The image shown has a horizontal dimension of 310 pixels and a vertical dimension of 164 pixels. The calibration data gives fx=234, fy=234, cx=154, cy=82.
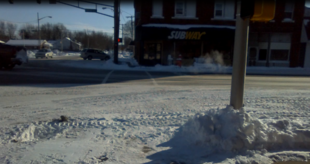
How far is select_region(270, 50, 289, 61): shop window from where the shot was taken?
24938 millimetres

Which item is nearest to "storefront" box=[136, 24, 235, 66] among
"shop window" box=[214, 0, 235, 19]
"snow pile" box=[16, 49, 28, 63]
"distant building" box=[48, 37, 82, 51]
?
"shop window" box=[214, 0, 235, 19]

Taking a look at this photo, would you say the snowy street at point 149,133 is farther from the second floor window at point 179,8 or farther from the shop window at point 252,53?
the shop window at point 252,53

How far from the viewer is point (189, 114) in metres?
6.28

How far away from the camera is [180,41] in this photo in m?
23.6

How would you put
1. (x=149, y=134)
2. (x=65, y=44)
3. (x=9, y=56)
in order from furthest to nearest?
(x=65, y=44) < (x=9, y=56) < (x=149, y=134)

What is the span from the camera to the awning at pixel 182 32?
2216 cm

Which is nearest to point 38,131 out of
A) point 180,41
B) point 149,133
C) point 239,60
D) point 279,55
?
point 149,133

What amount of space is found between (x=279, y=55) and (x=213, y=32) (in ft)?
27.1

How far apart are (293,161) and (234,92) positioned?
1547 millimetres

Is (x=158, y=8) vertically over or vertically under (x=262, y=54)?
over

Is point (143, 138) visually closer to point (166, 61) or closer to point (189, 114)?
point (189, 114)

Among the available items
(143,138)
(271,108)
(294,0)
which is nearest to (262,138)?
(143,138)

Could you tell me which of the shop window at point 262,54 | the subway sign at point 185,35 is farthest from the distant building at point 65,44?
the shop window at point 262,54

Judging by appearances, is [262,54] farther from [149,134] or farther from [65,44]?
[65,44]
